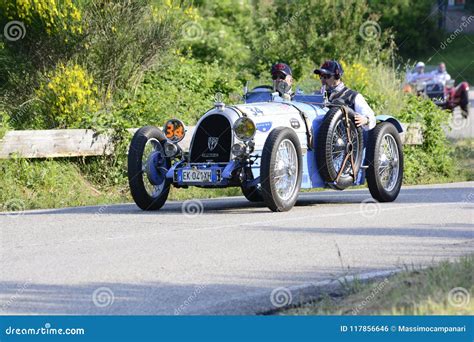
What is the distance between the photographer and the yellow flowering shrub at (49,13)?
1831 cm

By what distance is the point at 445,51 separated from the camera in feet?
228

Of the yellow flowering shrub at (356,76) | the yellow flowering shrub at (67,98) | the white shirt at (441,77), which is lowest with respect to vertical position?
the yellow flowering shrub at (67,98)

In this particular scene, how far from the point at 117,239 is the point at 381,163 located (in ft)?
17.0

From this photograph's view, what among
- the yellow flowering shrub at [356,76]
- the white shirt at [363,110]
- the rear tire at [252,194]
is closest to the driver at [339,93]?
the white shirt at [363,110]

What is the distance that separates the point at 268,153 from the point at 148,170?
1.77 meters

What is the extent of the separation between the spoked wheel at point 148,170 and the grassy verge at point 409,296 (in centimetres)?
567

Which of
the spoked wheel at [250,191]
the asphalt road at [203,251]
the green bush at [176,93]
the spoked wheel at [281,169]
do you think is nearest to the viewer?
the asphalt road at [203,251]

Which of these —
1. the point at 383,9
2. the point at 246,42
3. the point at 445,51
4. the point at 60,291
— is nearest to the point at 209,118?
the point at 60,291

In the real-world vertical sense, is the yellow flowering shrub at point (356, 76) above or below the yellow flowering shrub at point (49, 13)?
below

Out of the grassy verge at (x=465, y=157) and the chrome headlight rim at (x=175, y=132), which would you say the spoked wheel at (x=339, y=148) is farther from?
the grassy verge at (x=465, y=157)

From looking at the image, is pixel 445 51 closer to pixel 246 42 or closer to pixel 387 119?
pixel 246 42

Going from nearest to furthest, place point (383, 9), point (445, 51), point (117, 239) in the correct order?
point (117, 239) < point (383, 9) < point (445, 51)

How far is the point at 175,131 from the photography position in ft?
45.1

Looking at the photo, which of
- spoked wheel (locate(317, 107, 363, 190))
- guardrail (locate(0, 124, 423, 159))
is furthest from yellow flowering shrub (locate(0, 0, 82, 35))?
spoked wheel (locate(317, 107, 363, 190))
